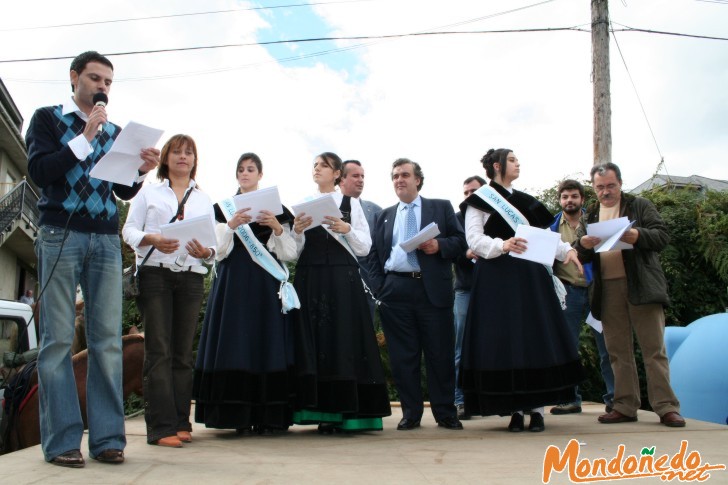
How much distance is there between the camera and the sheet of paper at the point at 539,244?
15.3 feet

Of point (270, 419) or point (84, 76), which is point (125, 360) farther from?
point (84, 76)

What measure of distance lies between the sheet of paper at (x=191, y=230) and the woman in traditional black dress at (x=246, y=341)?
0.52 metres

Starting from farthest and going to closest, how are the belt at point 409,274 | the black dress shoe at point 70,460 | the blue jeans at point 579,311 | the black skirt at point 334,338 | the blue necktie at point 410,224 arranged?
the blue jeans at point 579,311, the blue necktie at point 410,224, the belt at point 409,274, the black skirt at point 334,338, the black dress shoe at point 70,460

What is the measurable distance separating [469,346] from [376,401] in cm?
80

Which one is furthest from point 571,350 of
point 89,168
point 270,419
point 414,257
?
point 89,168

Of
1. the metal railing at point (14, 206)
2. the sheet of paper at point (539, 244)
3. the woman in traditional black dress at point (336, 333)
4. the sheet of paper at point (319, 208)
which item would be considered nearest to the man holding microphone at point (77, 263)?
the sheet of paper at point (319, 208)

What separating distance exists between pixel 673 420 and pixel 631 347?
697mm

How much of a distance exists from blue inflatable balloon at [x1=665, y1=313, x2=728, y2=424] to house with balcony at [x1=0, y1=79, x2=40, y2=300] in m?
21.1

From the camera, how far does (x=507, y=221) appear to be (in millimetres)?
5047

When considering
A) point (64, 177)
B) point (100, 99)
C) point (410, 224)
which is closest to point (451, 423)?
point (410, 224)

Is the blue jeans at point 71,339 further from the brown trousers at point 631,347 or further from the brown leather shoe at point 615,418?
the brown trousers at point 631,347

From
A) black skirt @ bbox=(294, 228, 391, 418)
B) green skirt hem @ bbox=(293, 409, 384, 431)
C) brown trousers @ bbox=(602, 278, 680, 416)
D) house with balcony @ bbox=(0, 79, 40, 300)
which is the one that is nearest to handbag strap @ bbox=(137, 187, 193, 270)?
black skirt @ bbox=(294, 228, 391, 418)

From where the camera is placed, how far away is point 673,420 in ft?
16.5

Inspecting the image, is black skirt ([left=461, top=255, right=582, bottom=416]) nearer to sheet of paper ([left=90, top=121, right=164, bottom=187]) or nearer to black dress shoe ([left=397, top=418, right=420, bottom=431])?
black dress shoe ([left=397, top=418, right=420, bottom=431])
